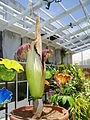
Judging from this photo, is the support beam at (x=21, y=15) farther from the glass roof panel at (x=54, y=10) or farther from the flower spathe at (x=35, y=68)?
the flower spathe at (x=35, y=68)

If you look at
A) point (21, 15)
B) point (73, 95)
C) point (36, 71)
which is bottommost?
point (73, 95)

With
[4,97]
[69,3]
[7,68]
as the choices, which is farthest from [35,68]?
[69,3]

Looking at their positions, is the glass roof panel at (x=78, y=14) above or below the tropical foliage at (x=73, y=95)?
above

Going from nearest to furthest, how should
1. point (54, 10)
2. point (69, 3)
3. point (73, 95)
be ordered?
1. point (73, 95)
2. point (69, 3)
3. point (54, 10)

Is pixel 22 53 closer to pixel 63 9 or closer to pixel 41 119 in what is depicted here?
pixel 41 119

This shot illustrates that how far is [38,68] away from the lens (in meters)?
1.36

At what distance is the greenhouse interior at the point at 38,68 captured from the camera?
54.8 inches

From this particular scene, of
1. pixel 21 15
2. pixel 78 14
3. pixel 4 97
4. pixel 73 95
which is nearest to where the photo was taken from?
pixel 4 97

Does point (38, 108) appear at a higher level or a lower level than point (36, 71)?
lower

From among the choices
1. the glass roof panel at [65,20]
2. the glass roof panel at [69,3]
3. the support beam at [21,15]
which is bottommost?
the support beam at [21,15]

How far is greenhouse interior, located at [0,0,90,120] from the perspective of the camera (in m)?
1.39

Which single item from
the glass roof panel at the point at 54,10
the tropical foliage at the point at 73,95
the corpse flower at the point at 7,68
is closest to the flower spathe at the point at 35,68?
the corpse flower at the point at 7,68

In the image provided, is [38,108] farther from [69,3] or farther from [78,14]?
[78,14]

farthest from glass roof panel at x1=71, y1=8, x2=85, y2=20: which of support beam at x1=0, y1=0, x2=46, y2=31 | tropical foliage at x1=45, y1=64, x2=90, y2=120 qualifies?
tropical foliage at x1=45, y1=64, x2=90, y2=120
